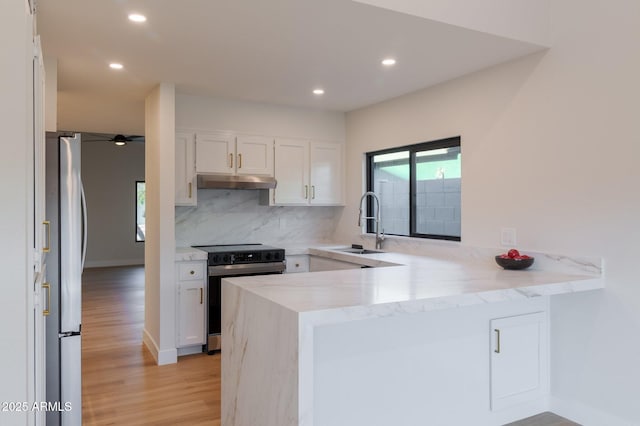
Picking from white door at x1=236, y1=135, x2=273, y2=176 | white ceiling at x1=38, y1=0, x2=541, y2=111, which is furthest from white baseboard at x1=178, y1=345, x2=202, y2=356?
white ceiling at x1=38, y1=0, x2=541, y2=111

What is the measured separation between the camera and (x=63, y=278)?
2.64 meters

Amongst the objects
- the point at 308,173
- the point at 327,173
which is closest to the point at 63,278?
the point at 308,173

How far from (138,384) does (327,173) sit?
2.85 metres

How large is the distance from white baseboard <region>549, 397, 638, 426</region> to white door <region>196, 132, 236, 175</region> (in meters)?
3.38

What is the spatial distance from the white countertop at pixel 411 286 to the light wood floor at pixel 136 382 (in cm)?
114

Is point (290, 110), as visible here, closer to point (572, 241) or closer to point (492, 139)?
point (492, 139)

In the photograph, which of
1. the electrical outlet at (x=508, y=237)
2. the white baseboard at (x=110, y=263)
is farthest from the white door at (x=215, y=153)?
the white baseboard at (x=110, y=263)

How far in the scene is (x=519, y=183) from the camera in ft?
11.0

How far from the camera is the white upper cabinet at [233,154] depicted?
4566mm

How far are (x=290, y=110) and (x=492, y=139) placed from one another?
2268 millimetres

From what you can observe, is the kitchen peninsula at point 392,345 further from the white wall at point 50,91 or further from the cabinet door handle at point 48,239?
the white wall at point 50,91

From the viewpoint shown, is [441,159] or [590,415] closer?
[590,415]

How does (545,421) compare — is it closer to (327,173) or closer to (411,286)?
(411,286)

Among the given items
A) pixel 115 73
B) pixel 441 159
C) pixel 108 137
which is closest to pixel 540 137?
pixel 441 159
